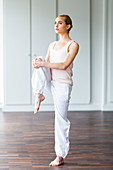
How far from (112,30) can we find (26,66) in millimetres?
1572

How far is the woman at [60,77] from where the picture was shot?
2561 millimetres

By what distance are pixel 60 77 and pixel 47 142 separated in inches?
44.7

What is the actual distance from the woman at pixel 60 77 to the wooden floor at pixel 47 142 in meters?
0.31

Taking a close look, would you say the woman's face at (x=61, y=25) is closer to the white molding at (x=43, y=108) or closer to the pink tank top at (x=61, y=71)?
the pink tank top at (x=61, y=71)

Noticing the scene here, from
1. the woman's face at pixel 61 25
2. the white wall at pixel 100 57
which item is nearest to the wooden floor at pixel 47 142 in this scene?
the white wall at pixel 100 57

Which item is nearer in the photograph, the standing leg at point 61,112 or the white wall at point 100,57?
the standing leg at point 61,112

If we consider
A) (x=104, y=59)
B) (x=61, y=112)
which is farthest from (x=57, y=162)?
(x=104, y=59)

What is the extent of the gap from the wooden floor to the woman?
0.31 m

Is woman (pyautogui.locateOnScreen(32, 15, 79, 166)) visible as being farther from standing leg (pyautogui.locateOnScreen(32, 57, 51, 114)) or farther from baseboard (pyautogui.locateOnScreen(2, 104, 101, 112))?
baseboard (pyautogui.locateOnScreen(2, 104, 101, 112))

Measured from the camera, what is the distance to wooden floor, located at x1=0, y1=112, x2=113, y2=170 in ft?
9.30

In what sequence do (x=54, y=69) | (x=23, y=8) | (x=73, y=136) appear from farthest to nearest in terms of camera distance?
1. (x=23, y=8)
2. (x=73, y=136)
3. (x=54, y=69)

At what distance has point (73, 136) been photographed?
3.83m

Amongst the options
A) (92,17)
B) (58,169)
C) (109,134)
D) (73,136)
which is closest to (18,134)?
(73,136)

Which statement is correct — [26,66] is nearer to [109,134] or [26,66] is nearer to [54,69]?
[109,134]
